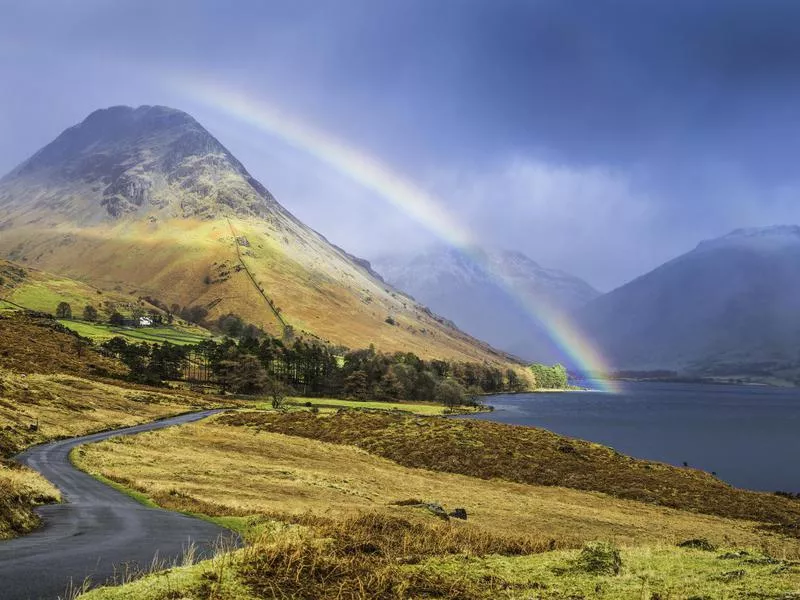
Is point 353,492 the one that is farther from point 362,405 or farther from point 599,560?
point 362,405

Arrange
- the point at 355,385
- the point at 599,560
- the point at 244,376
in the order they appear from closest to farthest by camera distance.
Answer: the point at 599,560
the point at 244,376
the point at 355,385

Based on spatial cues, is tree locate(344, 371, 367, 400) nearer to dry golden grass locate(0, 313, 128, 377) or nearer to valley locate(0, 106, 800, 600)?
valley locate(0, 106, 800, 600)

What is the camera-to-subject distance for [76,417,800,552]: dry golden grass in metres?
31.9

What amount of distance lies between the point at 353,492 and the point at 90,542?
2689 centimetres

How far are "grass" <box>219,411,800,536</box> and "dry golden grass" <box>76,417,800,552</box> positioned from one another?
2.68 m

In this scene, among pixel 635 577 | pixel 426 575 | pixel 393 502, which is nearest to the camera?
pixel 426 575

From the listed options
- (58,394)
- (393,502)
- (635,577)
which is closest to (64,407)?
(58,394)

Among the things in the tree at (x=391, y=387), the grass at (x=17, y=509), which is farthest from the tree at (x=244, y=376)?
the grass at (x=17, y=509)

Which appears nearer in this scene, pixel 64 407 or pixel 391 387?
pixel 64 407

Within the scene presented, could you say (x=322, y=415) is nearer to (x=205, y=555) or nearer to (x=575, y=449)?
(x=575, y=449)

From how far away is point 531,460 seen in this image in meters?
61.4

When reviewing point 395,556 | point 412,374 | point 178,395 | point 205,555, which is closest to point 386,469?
point 205,555

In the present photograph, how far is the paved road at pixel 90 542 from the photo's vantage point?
1112cm

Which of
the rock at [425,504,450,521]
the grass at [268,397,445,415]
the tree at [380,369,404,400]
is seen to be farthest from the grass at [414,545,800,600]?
the tree at [380,369,404,400]
